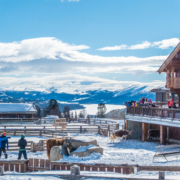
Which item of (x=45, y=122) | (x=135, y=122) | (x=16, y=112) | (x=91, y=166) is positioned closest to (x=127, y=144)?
(x=135, y=122)

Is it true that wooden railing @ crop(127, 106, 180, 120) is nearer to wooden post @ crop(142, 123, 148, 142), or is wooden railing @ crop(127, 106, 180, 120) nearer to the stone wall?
wooden post @ crop(142, 123, 148, 142)

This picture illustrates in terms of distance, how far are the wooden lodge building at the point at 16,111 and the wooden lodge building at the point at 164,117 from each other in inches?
883

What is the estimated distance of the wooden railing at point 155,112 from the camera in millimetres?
21708

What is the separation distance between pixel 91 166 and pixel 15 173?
11.2 ft

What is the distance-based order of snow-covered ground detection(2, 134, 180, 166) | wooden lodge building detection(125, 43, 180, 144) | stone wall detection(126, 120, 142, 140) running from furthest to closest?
stone wall detection(126, 120, 142, 140) < wooden lodge building detection(125, 43, 180, 144) < snow-covered ground detection(2, 134, 180, 166)

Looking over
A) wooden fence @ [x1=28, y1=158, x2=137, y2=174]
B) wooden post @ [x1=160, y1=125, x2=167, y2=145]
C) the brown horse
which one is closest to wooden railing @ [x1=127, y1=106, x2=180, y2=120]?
wooden post @ [x1=160, y1=125, x2=167, y2=145]

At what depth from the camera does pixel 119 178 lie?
10.7 meters

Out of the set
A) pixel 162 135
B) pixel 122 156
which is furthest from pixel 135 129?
pixel 122 156

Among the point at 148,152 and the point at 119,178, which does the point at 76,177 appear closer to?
the point at 119,178

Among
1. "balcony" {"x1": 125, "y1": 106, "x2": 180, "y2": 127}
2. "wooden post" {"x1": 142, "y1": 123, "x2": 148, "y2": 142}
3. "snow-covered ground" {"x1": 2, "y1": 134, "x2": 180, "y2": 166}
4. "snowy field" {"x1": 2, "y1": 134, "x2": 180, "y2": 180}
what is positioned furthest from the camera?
"wooden post" {"x1": 142, "y1": 123, "x2": 148, "y2": 142}

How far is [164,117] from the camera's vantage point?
22891 millimetres

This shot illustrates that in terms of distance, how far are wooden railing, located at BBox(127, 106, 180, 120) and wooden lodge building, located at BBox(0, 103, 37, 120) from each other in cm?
2281

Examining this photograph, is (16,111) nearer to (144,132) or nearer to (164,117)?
(144,132)

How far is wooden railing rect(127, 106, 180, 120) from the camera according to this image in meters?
21.7
